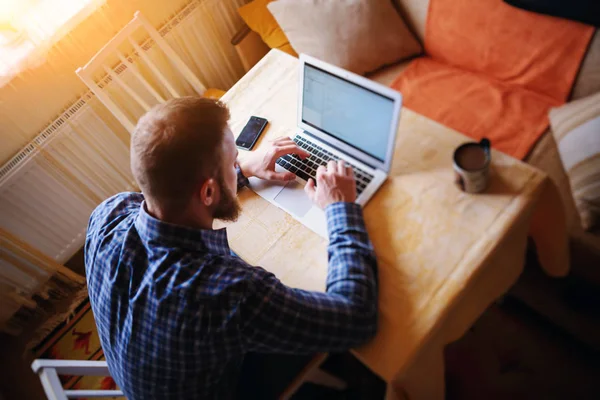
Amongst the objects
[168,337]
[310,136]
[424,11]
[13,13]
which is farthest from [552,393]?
[13,13]

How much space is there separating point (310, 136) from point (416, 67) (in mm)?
831

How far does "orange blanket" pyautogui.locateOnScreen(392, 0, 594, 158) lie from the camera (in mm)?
1490

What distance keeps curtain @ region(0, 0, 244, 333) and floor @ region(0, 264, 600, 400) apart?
1.38m

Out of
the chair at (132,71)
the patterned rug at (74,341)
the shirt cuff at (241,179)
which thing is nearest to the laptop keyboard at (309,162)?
the shirt cuff at (241,179)

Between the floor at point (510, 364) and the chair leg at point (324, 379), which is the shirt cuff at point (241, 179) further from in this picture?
the floor at point (510, 364)

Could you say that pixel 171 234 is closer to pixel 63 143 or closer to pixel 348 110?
pixel 348 110

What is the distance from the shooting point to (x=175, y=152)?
918 millimetres

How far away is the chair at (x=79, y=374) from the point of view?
99 centimetres

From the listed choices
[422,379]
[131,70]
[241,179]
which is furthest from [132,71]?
[422,379]

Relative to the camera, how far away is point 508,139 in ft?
5.00

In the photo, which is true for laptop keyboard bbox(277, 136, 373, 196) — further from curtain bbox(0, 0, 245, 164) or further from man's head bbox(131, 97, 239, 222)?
curtain bbox(0, 0, 245, 164)

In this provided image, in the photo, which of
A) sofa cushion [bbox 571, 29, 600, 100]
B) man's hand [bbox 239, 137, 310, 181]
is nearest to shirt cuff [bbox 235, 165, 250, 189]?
man's hand [bbox 239, 137, 310, 181]

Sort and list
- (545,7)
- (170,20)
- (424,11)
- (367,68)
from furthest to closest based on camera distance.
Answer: (170,20) < (367,68) < (424,11) < (545,7)

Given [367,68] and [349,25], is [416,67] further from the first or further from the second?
[349,25]
